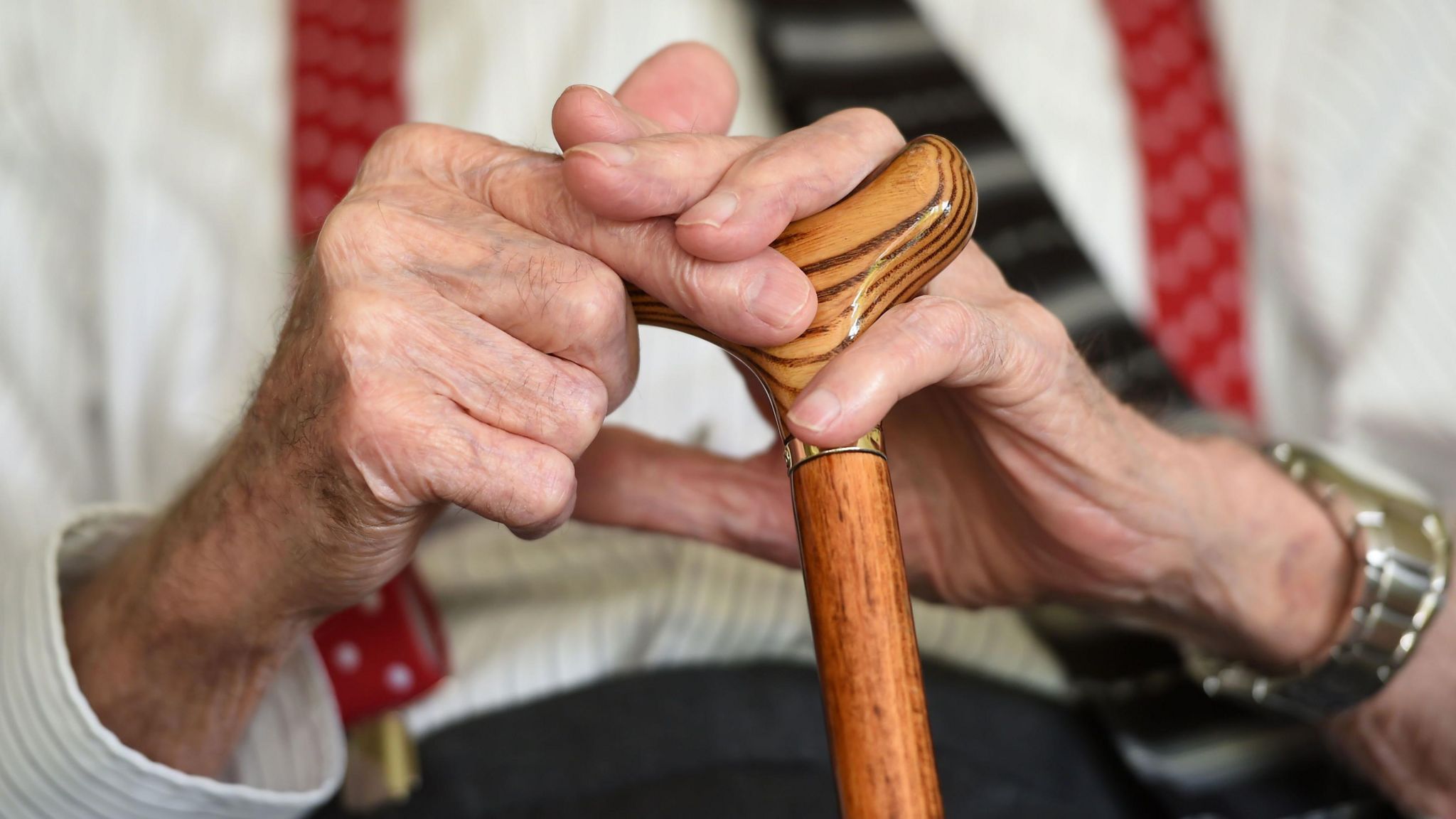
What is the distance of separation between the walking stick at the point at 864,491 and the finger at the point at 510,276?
1.6 inches

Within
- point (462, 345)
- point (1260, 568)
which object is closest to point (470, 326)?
point (462, 345)

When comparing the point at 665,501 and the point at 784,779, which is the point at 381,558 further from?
the point at 784,779

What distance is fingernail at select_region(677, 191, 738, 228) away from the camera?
0.51 metres

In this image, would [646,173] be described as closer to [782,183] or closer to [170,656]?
[782,183]

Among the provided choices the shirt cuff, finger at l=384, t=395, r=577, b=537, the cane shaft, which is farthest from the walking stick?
the shirt cuff

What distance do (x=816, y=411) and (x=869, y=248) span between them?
→ 9 centimetres

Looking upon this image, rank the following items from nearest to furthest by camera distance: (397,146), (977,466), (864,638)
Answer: (864,638) < (397,146) < (977,466)

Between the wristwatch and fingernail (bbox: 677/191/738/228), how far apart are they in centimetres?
54

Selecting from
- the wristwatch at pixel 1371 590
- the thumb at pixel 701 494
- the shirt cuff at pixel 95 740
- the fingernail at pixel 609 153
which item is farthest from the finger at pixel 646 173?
the wristwatch at pixel 1371 590

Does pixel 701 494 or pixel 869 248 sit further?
pixel 701 494

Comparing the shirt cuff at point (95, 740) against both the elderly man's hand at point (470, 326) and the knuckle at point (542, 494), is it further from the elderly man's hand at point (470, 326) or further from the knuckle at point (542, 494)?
the knuckle at point (542, 494)

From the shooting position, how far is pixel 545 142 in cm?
89

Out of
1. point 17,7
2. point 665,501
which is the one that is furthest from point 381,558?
point 17,7

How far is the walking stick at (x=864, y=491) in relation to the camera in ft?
1.58
